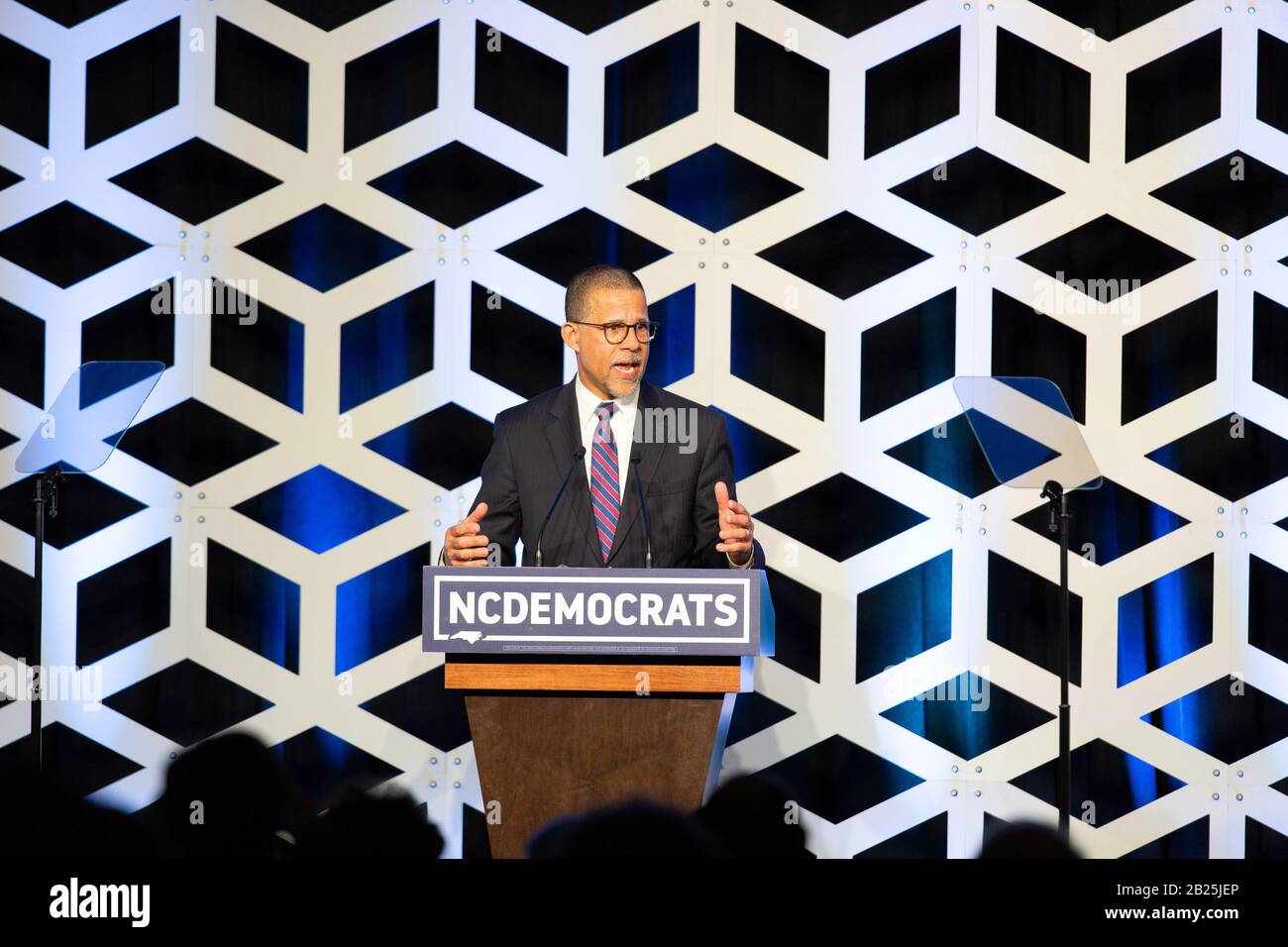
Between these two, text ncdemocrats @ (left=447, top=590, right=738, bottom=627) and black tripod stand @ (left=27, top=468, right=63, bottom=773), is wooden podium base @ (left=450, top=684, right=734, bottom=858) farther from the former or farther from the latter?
black tripod stand @ (left=27, top=468, right=63, bottom=773)

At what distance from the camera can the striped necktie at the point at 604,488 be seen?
354 cm

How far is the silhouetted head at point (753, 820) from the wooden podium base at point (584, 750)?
296mm

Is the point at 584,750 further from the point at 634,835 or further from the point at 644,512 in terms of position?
the point at 634,835

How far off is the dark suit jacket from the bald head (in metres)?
0.22

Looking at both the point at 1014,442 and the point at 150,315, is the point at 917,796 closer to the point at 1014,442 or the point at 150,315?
the point at 1014,442

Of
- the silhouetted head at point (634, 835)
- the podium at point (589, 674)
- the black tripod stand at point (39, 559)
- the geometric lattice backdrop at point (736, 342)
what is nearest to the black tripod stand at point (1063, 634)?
the geometric lattice backdrop at point (736, 342)

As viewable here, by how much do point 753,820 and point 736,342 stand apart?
2.43 meters

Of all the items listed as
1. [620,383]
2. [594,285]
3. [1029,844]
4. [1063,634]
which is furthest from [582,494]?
[1029,844]

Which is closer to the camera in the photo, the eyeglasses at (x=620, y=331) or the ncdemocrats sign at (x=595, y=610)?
the ncdemocrats sign at (x=595, y=610)

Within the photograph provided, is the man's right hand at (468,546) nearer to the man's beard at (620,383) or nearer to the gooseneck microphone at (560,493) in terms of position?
the gooseneck microphone at (560,493)

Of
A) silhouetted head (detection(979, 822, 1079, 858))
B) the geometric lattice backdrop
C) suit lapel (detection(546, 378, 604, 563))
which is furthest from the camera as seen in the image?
the geometric lattice backdrop

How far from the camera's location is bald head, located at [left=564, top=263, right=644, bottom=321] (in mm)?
3664

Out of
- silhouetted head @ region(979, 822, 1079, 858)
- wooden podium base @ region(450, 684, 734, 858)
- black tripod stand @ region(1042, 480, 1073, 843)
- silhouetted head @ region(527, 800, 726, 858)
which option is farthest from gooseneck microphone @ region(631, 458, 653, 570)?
silhouetted head @ region(527, 800, 726, 858)

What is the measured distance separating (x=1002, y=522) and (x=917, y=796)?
90 cm
